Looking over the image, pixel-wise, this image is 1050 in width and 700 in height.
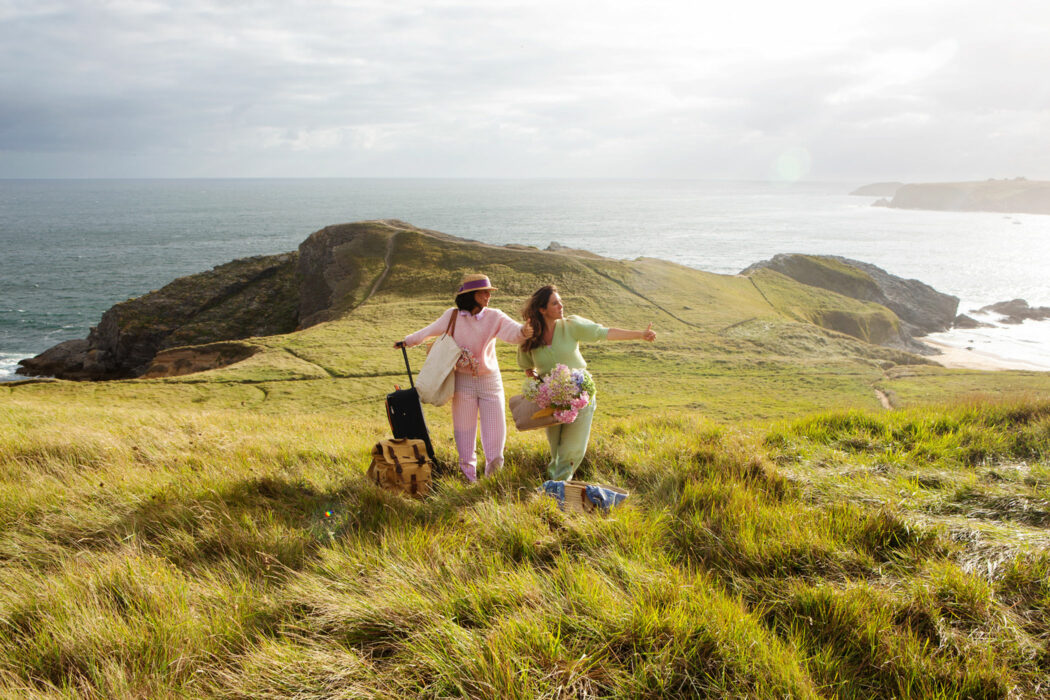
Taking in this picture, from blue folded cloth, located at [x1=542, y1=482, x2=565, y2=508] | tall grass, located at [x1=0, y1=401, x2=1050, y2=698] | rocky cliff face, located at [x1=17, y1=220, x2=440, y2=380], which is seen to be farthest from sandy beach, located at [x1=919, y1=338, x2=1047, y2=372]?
blue folded cloth, located at [x1=542, y1=482, x2=565, y2=508]

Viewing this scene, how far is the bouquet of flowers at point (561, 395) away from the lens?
632 centimetres

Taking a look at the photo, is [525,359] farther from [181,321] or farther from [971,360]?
[971,360]

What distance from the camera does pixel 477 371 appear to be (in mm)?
6797

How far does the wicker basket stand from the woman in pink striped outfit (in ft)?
4.73

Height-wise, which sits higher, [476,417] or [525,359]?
[525,359]

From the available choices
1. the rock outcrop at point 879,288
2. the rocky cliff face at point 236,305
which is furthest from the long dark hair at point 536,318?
the rock outcrop at point 879,288

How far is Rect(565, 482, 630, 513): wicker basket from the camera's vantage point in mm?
4995

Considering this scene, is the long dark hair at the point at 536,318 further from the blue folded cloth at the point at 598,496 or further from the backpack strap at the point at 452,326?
the blue folded cloth at the point at 598,496

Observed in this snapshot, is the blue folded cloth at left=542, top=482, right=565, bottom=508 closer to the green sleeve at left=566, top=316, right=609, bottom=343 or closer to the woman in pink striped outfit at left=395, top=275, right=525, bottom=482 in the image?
the woman in pink striped outfit at left=395, top=275, right=525, bottom=482

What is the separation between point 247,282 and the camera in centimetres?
4953

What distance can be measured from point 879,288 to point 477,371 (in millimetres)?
70224

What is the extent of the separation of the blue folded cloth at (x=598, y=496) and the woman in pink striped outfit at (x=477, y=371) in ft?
4.36

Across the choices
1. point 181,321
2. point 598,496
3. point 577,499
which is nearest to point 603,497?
point 598,496

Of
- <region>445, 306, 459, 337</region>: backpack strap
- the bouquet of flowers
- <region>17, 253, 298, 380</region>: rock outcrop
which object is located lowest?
<region>17, 253, 298, 380</region>: rock outcrop
